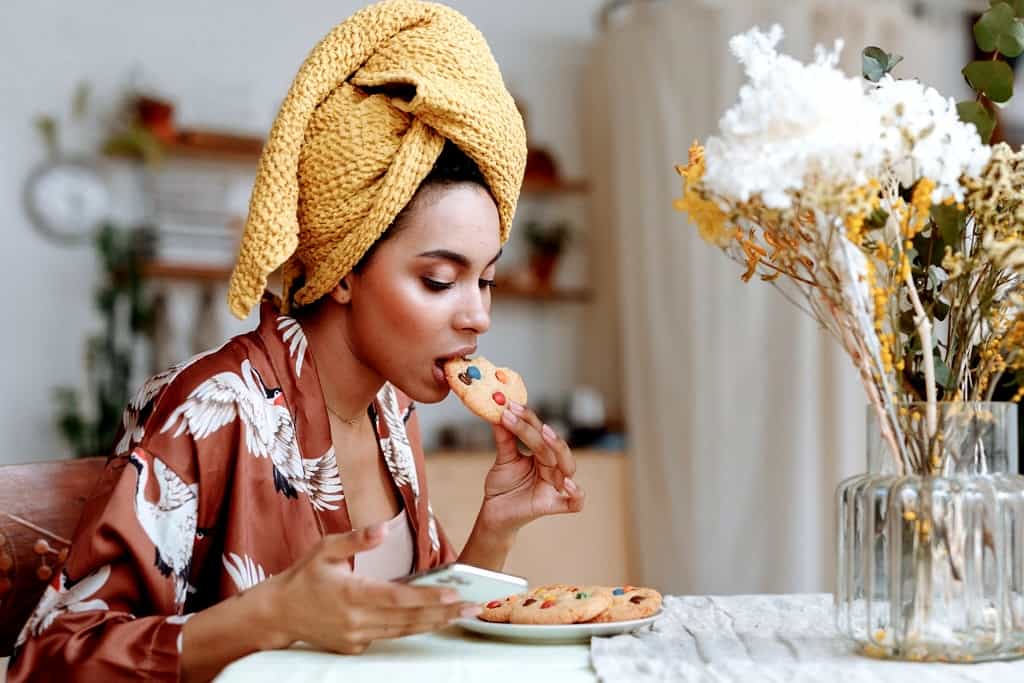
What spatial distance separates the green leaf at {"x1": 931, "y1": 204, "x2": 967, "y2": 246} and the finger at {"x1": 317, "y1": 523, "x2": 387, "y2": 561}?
0.58 m

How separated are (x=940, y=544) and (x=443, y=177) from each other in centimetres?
70

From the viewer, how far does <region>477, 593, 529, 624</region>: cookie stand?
1.09 meters

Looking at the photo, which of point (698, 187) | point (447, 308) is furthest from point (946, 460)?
point (447, 308)

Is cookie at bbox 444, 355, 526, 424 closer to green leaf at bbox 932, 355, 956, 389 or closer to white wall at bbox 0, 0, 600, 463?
green leaf at bbox 932, 355, 956, 389

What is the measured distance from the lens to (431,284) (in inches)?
53.0

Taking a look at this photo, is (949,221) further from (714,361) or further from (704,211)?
(714,361)

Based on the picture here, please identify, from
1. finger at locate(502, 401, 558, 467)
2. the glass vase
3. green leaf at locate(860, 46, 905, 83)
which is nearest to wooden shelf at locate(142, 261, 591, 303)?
finger at locate(502, 401, 558, 467)

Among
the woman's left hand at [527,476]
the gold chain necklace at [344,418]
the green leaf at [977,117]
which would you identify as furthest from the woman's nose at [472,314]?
the green leaf at [977,117]

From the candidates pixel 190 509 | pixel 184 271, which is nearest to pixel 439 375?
pixel 190 509

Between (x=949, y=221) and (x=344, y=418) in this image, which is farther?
(x=344, y=418)

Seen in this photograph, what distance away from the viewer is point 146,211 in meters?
3.71

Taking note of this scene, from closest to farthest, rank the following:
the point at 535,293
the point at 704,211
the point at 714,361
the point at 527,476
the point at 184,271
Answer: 1. the point at 704,211
2. the point at 527,476
3. the point at 184,271
4. the point at 714,361
5. the point at 535,293

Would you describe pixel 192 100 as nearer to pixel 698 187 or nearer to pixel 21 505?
pixel 21 505

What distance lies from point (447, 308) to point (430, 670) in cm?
51
